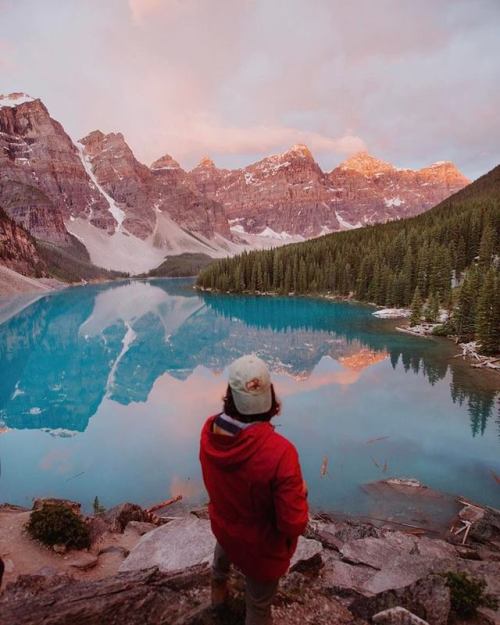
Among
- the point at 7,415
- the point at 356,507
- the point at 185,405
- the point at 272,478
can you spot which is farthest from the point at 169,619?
the point at 7,415

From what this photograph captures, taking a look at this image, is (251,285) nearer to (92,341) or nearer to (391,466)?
(92,341)

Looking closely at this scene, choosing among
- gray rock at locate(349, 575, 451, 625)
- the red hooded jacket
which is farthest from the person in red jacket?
gray rock at locate(349, 575, 451, 625)

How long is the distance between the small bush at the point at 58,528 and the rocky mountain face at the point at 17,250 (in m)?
142

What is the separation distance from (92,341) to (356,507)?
4369 centimetres

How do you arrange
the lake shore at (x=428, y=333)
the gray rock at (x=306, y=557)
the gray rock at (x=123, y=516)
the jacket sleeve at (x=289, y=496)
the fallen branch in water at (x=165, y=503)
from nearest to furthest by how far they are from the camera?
the jacket sleeve at (x=289, y=496)
the gray rock at (x=306, y=557)
the gray rock at (x=123, y=516)
the fallen branch in water at (x=165, y=503)
the lake shore at (x=428, y=333)

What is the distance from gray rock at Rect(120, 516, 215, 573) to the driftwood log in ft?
5.47

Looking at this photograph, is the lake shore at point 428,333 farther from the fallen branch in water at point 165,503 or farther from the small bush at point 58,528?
the small bush at point 58,528

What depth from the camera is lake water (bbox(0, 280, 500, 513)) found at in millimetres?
15602

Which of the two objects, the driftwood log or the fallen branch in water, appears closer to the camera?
the driftwood log

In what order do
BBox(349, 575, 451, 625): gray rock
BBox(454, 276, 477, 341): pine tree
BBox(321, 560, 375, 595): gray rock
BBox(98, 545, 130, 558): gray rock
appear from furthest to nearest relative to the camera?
1. BBox(454, 276, 477, 341): pine tree
2. BBox(98, 545, 130, 558): gray rock
3. BBox(321, 560, 375, 595): gray rock
4. BBox(349, 575, 451, 625): gray rock

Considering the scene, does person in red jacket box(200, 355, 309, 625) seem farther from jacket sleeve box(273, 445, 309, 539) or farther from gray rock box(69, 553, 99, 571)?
gray rock box(69, 553, 99, 571)

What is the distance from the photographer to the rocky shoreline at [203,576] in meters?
4.78

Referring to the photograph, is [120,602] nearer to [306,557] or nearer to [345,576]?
[306,557]

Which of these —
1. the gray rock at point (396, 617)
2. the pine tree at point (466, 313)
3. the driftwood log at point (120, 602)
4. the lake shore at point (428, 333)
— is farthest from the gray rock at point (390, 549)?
the pine tree at point (466, 313)
